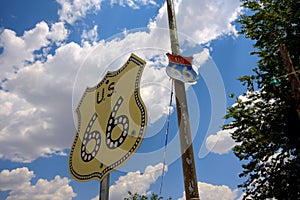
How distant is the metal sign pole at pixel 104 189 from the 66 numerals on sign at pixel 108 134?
2.23 ft

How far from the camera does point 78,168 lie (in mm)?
6996

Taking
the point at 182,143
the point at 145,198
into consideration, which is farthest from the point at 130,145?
the point at 145,198

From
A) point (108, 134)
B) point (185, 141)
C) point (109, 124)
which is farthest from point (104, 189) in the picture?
point (185, 141)

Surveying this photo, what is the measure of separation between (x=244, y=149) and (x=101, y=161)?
7.09 metres

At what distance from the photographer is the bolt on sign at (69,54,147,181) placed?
5.76 m

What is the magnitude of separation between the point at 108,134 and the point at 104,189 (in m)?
1.18

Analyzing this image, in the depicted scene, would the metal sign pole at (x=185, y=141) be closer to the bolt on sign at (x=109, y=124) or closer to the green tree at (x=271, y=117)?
the bolt on sign at (x=109, y=124)

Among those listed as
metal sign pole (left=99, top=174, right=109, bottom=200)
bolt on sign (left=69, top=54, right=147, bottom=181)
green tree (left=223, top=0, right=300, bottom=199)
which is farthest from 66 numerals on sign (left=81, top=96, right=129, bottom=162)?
green tree (left=223, top=0, right=300, bottom=199)

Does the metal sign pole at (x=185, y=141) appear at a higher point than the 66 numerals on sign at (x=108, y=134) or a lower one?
lower

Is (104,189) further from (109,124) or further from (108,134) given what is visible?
(109,124)

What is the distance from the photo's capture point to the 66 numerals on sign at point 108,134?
6037mm

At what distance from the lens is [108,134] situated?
6.55m

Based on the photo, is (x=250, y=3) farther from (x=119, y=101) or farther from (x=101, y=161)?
(x=101, y=161)

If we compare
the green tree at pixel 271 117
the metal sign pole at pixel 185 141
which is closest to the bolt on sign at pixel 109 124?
the metal sign pole at pixel 185 141
